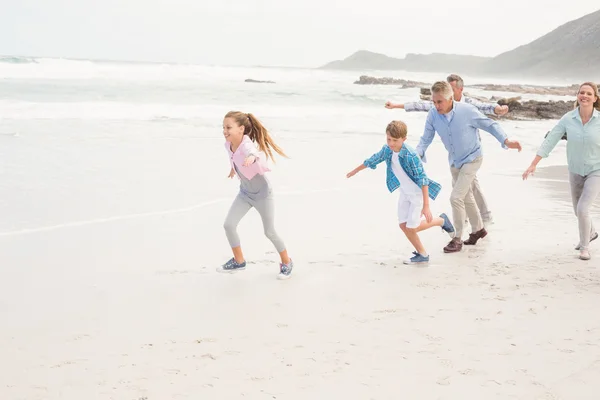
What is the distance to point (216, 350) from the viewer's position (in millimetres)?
3855

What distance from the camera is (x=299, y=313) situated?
4535 mm

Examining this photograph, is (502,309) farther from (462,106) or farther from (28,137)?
(28,137)

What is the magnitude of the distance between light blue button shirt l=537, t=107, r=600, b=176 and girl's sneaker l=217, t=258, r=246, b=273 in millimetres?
Result: 3045

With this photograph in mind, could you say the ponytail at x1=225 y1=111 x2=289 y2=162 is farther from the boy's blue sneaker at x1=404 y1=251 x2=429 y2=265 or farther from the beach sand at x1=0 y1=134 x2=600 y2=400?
A: the boy's blue sneaker at x1=404 y1=251 x2=429 y2=265

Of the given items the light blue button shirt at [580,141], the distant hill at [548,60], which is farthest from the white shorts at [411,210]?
the distant hill at [548,60]

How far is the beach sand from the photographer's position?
3.42 meters

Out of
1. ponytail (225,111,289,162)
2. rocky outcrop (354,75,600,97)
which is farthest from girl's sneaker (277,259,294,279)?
rocky outcrop (354,75,600,97)

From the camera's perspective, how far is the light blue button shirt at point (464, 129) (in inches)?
250

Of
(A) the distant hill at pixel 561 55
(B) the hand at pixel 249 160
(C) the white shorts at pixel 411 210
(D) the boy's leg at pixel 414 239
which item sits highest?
(A) the distant hill at pixel 561 55

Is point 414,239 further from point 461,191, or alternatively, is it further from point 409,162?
point 461,191

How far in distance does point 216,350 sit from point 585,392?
204cm

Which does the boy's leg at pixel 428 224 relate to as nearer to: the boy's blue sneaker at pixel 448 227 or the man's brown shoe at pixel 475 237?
the boy's blue sneaker at pixel 448 227

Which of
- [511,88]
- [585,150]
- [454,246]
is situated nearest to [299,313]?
[454,246]

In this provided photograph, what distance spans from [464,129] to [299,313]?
114 inches
